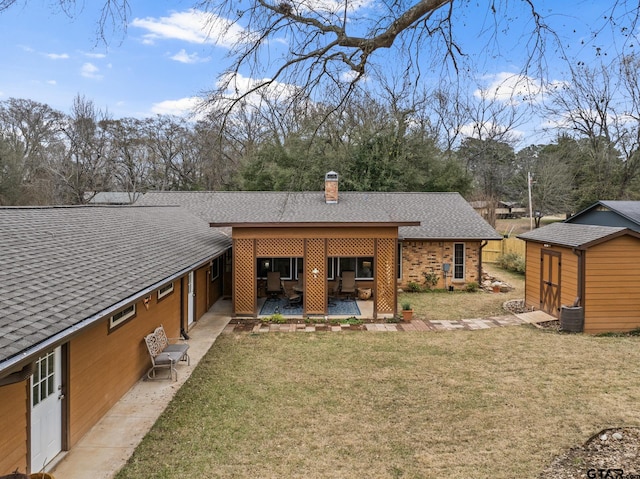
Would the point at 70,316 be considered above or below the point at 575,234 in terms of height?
below

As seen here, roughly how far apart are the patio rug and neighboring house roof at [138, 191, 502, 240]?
2.95 m

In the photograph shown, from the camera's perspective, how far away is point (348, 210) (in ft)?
44.8

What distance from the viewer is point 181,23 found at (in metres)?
4.79

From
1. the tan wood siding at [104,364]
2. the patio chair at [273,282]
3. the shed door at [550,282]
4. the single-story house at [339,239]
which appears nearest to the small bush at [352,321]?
the single-story house at [339,239]

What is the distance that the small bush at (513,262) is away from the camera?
67.9 feet

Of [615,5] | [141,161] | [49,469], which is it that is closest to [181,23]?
[615,5]

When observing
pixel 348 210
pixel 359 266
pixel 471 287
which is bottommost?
pixel 471 287

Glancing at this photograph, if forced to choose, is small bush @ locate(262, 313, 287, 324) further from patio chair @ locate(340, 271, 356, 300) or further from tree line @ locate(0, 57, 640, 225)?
tree line @ locate(0, 57, 640, 225)

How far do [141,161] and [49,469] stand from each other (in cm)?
3279

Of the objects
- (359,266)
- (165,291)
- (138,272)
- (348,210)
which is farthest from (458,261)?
(138,272)

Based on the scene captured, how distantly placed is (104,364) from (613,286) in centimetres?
1200

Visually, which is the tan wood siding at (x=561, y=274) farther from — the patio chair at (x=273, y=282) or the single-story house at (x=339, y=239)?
the patio chair at (x=273, y=282)

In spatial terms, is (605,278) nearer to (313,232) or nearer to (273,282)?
(313,232)

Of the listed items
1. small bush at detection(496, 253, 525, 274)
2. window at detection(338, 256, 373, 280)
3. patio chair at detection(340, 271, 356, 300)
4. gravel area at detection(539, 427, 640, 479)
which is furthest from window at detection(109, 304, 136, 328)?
small bush at detection(496, 253, 525, 274)
